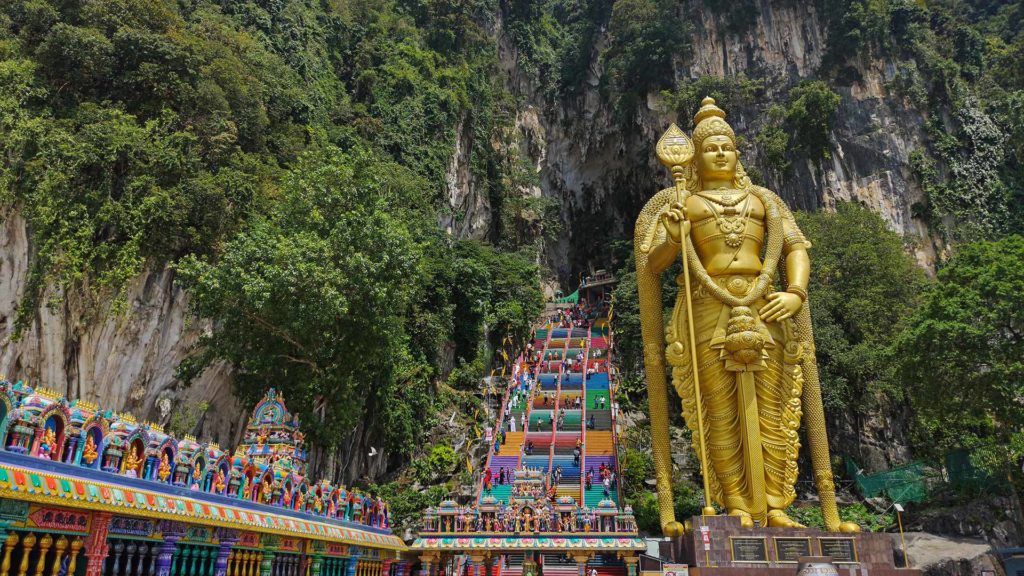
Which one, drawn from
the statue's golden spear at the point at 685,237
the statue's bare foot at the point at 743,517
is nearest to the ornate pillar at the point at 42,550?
the statue's golden spear at the point at 685,237

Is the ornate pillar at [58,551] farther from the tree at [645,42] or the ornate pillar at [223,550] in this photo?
the tree at [645,42]

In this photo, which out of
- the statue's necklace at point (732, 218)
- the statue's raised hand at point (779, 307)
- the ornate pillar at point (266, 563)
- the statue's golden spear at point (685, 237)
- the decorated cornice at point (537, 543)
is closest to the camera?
the ornate pillar at point (266, 563)

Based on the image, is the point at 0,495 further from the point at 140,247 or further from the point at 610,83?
the point at 610,83

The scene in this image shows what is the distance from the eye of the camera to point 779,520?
732cm

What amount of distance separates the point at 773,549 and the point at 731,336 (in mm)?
2303

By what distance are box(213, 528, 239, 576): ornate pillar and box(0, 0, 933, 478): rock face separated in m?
6.38

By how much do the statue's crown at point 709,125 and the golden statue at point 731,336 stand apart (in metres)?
0.02

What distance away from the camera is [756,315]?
25.9ft

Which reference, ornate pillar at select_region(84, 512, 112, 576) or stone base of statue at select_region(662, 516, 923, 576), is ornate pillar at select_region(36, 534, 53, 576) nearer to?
ornate pillar at select_region(84, 512, 112, 576)

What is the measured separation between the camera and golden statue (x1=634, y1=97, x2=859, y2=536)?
7.64m

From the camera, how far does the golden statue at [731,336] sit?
7641 millimetres

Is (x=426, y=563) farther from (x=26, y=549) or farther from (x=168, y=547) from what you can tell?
(x=26, y=549)

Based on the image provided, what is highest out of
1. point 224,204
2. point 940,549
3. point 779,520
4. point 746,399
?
point 224,204

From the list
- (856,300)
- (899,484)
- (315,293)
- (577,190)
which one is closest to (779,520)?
(315,293)
